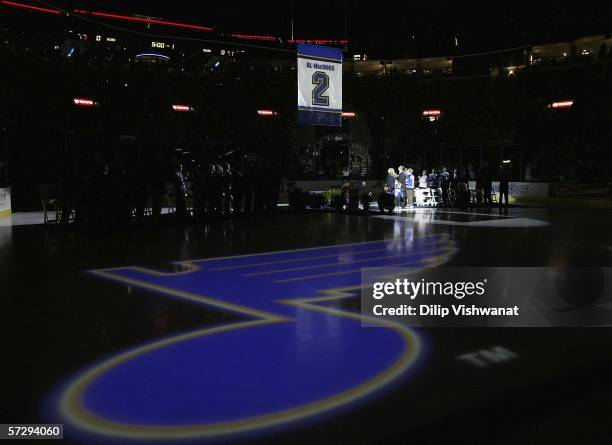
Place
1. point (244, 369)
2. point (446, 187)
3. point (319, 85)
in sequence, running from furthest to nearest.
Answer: point (446, 187), point (319, 85), point (244, 369)

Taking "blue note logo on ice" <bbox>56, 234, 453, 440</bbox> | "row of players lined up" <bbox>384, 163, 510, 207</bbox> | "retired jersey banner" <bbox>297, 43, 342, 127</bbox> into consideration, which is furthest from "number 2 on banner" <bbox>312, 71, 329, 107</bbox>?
"blue note logo on ice" <bbox>56, 234, 453, 440</bbox>

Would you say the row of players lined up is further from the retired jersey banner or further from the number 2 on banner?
the number 2 on banner

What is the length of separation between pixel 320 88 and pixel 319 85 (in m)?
0.08

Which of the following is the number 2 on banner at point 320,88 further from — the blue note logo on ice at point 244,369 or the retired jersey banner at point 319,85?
the blue note logo on ice at point 244,369

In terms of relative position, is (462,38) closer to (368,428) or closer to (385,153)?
(385,153)

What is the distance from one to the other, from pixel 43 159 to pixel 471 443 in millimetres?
20020

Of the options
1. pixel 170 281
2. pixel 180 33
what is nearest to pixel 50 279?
pixel 170 281

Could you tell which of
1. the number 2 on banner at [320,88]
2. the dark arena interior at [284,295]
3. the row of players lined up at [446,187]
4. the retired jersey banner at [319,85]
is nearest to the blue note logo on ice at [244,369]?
the dark arena interior at [284,295]

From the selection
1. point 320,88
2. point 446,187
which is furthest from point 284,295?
point 446,187

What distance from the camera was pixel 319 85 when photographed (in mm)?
14852

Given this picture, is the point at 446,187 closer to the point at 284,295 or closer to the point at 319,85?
the point at 319,85

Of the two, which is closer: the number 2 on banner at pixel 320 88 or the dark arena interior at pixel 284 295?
the dark arena interior at pixel 284 295

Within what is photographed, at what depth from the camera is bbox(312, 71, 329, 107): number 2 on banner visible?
14.8m

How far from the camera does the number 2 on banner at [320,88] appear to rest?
14766mm
